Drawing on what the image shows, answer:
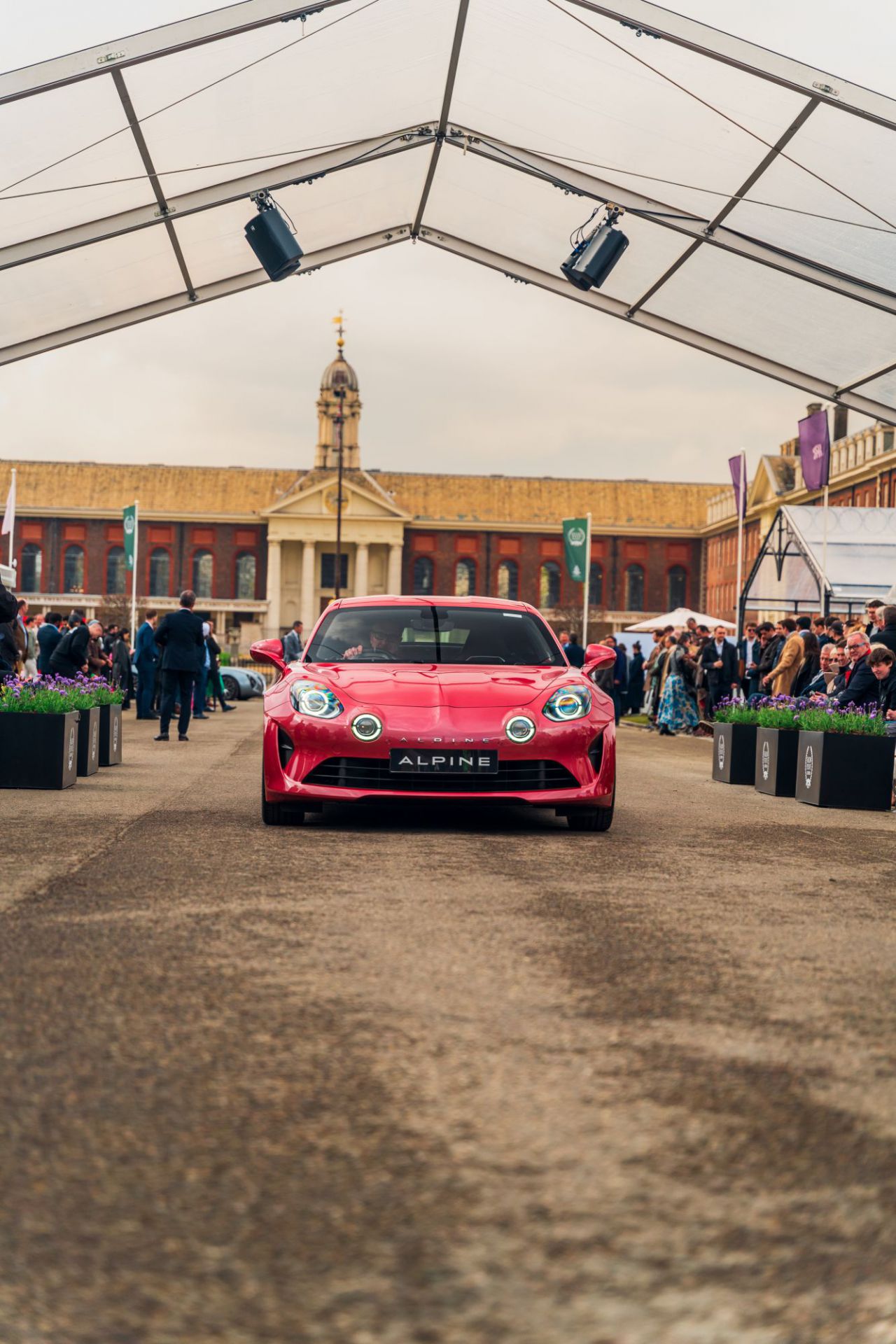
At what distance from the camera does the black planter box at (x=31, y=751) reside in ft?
36.4

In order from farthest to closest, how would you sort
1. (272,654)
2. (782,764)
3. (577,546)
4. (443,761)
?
(577,546), (782,764), (272,654), (443,761)

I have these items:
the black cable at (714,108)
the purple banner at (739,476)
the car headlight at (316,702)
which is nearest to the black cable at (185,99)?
the black cable at (714,108)

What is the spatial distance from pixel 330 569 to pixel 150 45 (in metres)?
90.8

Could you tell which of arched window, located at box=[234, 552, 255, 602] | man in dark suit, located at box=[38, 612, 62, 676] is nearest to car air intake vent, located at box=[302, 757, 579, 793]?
man in dark suit, located at box=[38, 612, 62, 676]

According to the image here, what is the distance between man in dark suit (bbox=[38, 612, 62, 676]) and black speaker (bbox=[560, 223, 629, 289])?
396 inches

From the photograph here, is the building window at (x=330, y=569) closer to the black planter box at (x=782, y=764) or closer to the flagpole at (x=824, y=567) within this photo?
the flagpole at (x=824, y=567)

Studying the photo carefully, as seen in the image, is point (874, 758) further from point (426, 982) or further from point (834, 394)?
point (426, 982)

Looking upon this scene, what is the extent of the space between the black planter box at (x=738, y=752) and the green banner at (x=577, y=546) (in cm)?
2440

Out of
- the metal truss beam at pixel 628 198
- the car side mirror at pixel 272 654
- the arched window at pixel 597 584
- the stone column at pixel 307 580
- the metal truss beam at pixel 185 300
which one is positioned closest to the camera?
the car side mirror at pixel 272 654

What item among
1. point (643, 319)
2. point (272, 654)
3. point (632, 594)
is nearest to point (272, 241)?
point (643, 319)

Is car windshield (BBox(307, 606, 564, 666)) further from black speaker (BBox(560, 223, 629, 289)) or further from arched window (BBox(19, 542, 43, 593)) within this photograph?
arched window (BBox(19, 542, 43, 593))

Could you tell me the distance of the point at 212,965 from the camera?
14.9 ft

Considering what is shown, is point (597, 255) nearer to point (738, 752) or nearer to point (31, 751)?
point (738, 752)

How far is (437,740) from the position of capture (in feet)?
27.0
